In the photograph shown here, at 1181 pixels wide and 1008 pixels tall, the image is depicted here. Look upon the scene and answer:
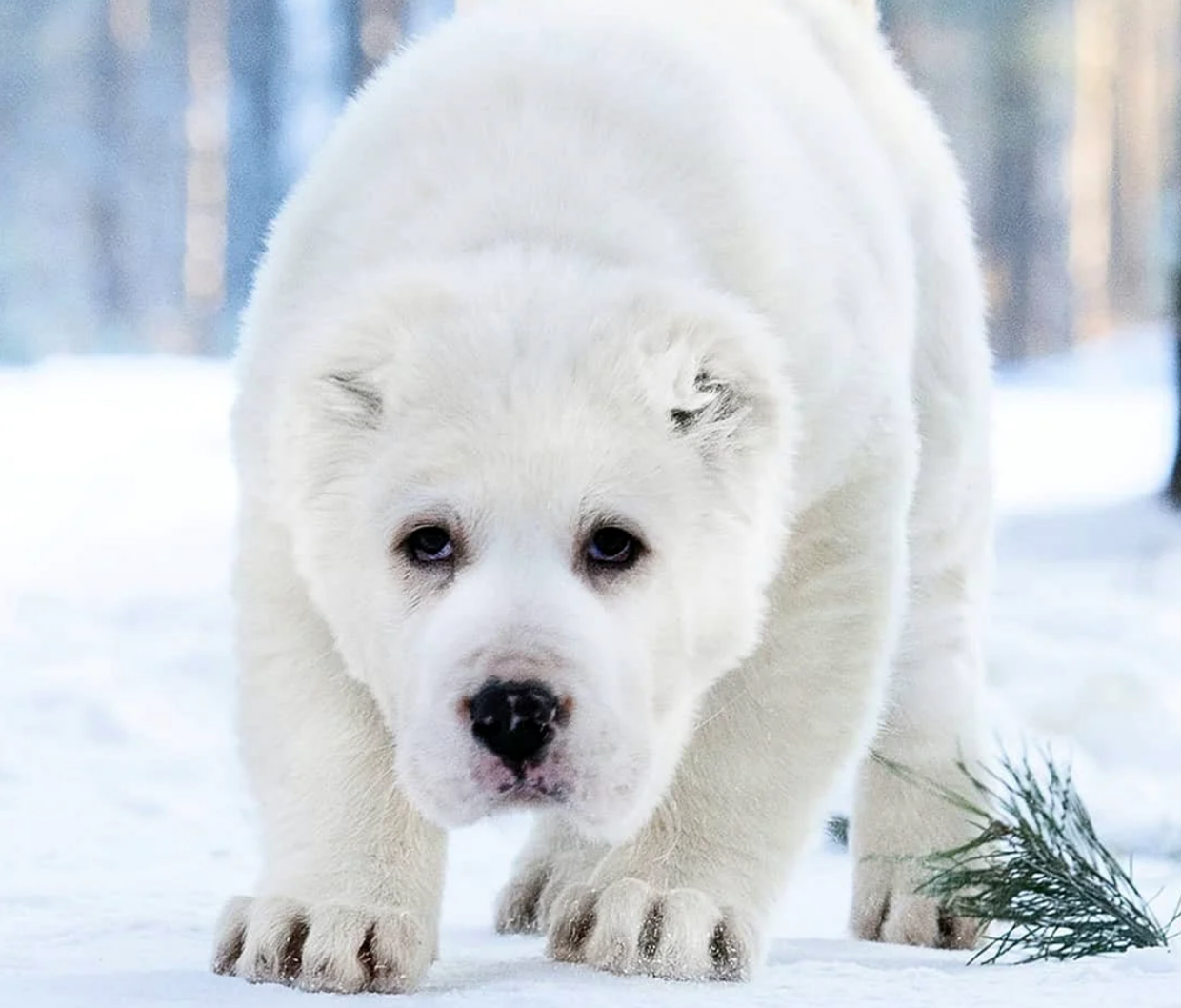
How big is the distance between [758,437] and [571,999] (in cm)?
100

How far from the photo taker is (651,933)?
11.6 feet

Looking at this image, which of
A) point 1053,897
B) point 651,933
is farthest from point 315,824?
point 1053,897

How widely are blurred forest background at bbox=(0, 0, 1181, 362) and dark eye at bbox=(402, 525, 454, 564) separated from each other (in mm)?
15187

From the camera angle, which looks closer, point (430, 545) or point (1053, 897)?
point (430, 545)

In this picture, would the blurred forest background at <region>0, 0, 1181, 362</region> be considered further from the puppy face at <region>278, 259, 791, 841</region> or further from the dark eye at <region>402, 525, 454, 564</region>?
the dark eye at <region>402, 525, 454, 564</region>

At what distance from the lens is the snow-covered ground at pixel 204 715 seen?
3330 millimetres

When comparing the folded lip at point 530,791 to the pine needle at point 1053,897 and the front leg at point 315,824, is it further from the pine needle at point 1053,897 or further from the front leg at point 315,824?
the pine needle at point 1053,897

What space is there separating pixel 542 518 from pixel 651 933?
0.71 meters

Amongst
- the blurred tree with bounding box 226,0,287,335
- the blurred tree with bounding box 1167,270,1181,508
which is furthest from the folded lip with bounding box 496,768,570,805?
the blurred tree with bounding box 226,0,287,335

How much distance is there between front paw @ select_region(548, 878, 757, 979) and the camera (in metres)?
3.49

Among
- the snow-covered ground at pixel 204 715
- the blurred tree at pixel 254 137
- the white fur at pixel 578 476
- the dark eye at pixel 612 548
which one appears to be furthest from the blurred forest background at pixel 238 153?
the dark eye at pixel 612 548

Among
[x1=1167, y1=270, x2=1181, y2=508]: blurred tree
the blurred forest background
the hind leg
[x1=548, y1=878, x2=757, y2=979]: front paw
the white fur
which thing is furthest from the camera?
the blurred forest background

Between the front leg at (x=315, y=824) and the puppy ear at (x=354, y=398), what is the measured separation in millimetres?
343

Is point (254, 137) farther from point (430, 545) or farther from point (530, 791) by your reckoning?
point (530, 791)
